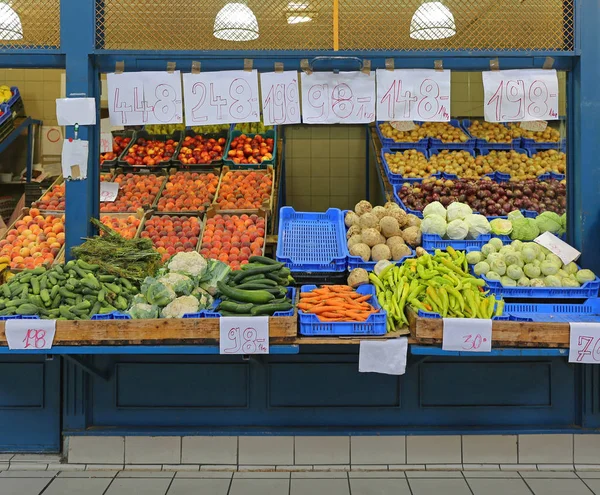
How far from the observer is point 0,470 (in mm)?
3312

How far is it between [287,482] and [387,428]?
720mm

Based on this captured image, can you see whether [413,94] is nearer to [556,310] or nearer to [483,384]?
[556,310]

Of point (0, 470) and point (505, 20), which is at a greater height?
point (505, 20)

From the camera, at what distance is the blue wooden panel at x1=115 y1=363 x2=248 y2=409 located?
3404 mm

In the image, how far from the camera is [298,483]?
10.3 ft

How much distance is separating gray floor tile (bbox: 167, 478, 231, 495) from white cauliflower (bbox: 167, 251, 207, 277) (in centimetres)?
126

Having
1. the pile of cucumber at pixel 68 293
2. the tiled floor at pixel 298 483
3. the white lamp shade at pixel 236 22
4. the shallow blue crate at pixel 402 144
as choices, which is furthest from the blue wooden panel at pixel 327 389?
the shallow blue crate at pixel 402 144

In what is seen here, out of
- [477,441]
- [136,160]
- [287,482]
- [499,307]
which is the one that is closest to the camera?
[499,307]

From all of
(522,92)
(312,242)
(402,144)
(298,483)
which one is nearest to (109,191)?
(312,242)

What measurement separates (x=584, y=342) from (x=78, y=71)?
11.0 ft

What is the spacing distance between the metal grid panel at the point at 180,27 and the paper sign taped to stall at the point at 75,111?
0.45 meters

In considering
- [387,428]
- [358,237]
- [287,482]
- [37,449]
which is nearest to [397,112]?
[358,237]

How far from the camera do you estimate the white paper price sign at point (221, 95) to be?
341 centimetres

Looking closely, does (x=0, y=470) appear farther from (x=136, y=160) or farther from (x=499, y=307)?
(x=136, y=160)
